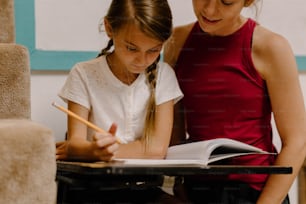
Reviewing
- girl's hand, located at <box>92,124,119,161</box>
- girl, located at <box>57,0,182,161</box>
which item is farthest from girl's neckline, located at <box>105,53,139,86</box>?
girl's hand, located at <box>92,124,119,161</box>

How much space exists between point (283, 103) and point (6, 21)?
508 mm

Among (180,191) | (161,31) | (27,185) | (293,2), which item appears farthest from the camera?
(293,2)

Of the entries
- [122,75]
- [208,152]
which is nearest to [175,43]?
[122,75]

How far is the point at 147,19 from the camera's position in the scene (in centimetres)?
90

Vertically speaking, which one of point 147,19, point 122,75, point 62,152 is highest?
point 147,19

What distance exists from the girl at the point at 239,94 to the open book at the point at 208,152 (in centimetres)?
13

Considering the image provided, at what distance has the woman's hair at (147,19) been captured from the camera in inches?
35.5

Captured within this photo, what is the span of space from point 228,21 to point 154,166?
0.37 meters

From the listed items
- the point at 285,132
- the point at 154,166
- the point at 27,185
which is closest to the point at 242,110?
the point at 285,132

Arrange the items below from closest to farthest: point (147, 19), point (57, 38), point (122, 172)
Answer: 1. point (122, 172)
2. point (147, 19)
3. point (57, 38)

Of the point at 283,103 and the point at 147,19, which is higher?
the point at 147,19

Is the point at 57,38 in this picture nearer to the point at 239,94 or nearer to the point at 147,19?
the point at 147,19

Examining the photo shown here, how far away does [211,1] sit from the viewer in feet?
3.06

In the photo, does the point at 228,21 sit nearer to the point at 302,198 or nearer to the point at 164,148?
the point at 164,148
